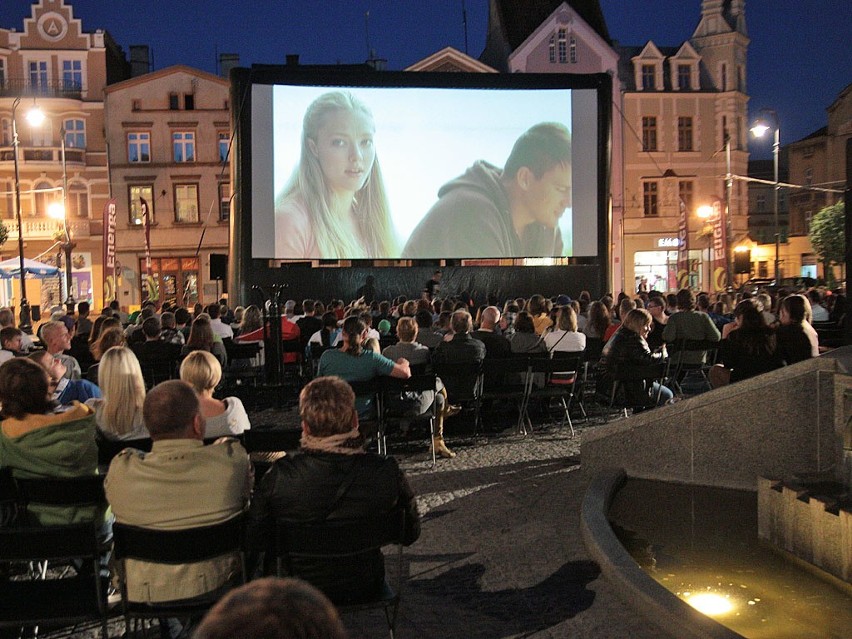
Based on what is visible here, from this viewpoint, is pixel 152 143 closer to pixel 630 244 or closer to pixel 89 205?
pixel 89 205

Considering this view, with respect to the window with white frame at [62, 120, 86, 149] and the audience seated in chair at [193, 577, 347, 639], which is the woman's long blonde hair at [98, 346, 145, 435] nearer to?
the audience seated in chair at [193, 577, 347, 639]

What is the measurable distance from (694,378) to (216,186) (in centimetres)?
3196

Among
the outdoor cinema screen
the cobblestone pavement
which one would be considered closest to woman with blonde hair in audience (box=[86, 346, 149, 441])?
the cobblestone pavement

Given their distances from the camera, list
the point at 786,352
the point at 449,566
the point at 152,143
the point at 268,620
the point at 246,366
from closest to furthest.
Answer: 1. the point at 268,620
2. the point at 449,566
3. the point at 786,352
4. the point at 246,366
5. the point at 152,143

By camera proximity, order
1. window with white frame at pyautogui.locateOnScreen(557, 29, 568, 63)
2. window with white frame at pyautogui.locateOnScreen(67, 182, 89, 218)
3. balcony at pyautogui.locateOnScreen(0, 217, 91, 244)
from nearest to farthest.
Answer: window with white frame at pyautogui.locateOnScreen(557, 29, 568, 63) → balcony at pyautogui.locateOnScreen(0, 217, 91, 244) → window with white frame at pyautogui.locateOnScreen(67, 182, 89, 218)

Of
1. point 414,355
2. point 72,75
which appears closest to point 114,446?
point 414,355

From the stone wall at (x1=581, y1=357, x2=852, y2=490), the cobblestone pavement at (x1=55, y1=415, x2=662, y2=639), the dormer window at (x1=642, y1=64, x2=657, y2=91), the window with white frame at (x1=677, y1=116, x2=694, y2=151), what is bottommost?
the cobblestone pavement at (x1=55, y1=415, x2=662, y2=639)

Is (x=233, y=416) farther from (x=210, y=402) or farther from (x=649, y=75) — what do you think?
(x=649, y=75)

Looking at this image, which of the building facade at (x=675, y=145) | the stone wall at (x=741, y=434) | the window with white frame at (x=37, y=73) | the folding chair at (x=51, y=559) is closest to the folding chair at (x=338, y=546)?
the folding chair at (x=51, y=559)

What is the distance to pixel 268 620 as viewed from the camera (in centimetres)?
127

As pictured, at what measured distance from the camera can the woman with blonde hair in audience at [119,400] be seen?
535 centimetres

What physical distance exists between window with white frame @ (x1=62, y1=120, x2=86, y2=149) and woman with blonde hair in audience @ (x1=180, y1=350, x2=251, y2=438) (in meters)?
38.9

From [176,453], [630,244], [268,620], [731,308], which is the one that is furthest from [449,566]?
[630,244]

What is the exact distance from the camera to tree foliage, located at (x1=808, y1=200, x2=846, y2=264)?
43906 millimetres
